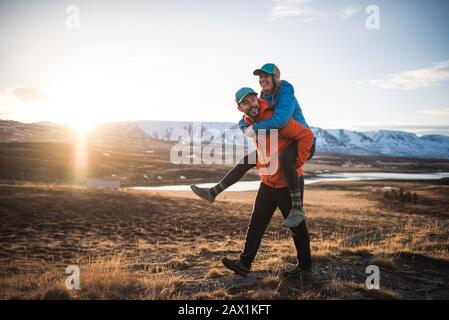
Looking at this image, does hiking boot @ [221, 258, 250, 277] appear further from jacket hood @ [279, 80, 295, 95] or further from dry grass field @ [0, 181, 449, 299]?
jacket hood @ [279, 80, 295, 95]

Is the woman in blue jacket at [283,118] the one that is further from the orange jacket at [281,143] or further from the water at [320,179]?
the water at [320,179]

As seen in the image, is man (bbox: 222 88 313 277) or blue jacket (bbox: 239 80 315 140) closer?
blue jacket (bbox: 239 80 315 140)

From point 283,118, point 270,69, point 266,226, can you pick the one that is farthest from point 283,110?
point 266,226

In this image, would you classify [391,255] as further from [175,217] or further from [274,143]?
[175,217]

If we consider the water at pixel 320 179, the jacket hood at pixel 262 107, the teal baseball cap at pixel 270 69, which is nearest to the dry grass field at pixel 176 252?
the jacket hood at pixel 262 107

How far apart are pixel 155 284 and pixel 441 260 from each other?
5017 millimetres

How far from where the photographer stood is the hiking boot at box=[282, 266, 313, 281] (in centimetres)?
446

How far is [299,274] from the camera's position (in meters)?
4.50

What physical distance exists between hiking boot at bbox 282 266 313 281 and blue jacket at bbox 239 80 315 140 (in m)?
2.10

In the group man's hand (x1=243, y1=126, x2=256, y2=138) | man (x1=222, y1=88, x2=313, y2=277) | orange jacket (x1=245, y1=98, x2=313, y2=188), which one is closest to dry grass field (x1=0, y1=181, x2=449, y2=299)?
man (x1=222, y1=88, x2=313, y2=277)

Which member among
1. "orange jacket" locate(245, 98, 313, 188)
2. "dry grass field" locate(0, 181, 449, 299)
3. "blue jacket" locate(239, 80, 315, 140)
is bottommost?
"dry grass field" locate(0, 181, 449, 299)

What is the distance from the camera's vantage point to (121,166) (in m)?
76.4

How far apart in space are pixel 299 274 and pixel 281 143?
1.91 metres
